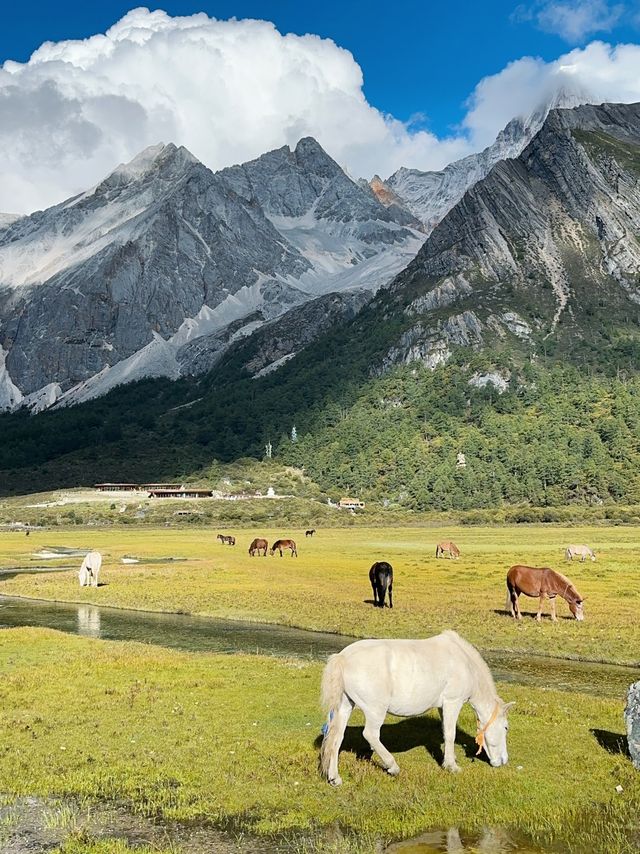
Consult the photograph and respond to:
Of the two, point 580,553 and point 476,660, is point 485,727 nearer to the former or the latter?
point 476,660

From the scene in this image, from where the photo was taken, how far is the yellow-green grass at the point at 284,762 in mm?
14422

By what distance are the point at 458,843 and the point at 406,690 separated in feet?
10.5

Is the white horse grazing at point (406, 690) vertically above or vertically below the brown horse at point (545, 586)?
above

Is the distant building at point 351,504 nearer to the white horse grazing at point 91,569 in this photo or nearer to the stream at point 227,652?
the white horse grazing at point 91,569

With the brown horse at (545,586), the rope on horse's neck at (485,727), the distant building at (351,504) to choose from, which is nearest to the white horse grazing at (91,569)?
the brown horse at (545,586)

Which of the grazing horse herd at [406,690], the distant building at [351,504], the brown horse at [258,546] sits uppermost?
the grazing horse herd at [406,690]

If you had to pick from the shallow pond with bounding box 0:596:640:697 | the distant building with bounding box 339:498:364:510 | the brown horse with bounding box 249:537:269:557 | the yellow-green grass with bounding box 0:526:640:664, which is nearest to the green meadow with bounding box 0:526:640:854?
the yellow-green grass with bounding box 0:526:640:664

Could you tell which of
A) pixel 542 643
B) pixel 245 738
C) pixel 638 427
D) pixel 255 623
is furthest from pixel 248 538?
pixel 638 427

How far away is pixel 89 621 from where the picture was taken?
4391cm

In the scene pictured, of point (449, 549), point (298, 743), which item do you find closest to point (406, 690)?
point (298, 743)

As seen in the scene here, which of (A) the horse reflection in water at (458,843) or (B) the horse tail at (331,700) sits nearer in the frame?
(A) the horse reflection in water at (458,843)

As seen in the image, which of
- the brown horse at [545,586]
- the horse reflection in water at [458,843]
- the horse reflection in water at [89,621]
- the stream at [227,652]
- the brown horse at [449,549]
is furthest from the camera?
the brown horse at [449,549]

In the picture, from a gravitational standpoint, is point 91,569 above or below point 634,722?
below

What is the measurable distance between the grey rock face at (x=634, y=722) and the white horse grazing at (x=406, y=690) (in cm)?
270
